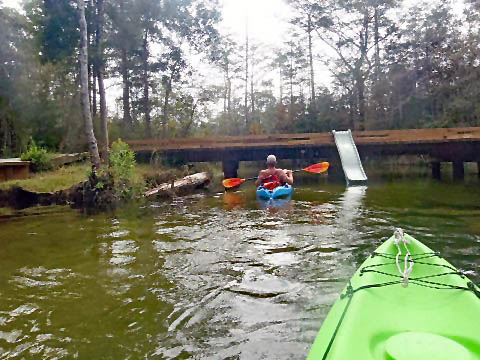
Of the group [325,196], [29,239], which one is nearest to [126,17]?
[325,196]

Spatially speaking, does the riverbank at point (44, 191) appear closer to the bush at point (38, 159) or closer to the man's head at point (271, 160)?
the bush at point (38, 159)

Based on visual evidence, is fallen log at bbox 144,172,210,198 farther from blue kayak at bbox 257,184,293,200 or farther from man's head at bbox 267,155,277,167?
man's head at bbox 267,155,277,167

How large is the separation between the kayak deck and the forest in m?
12.2

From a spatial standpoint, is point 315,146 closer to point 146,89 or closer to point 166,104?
point 166,104

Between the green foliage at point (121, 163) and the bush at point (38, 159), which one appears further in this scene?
the bush at point (38, 159)

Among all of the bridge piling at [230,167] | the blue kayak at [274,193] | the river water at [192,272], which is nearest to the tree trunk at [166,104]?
the bridge piling at [230,167]

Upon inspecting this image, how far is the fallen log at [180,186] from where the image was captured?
11.6 m

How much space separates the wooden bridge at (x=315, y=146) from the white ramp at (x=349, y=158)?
0.33 meters

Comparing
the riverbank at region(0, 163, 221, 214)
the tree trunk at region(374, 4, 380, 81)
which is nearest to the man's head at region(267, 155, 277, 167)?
the riverbank at region(0, 163, 221, 214)

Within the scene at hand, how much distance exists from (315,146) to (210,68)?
10.9 metres

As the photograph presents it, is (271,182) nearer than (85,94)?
Yes

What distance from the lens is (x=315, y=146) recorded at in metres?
15.5

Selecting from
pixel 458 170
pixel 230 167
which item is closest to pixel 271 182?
pixel 230 167

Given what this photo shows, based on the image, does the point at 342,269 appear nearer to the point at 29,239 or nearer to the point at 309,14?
the point at 29,239
